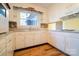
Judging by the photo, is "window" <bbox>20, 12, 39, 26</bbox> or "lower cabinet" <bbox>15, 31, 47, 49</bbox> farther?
"lower cabinet" <bbox>15, 31, 47, 49</bbox>

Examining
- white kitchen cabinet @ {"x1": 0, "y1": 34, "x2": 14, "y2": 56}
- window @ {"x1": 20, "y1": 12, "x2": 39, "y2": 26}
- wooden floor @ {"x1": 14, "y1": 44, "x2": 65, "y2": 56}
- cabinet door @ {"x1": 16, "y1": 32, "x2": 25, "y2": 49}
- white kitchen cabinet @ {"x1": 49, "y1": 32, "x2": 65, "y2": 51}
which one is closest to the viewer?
white kitchen cabinet @ {"x1": 0, "y1": 34, "x2": 14, "y2": 56}

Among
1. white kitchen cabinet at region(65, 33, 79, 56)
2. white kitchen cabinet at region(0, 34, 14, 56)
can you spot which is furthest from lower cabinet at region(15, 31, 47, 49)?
white kitchen cabinet at region(0, 34, 14, 56)

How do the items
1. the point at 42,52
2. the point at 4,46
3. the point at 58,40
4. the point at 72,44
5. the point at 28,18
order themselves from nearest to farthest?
the point at 4,46 → the point at 42,52 → the point at 28,18 → the point at 72,44 → the point at 58,40

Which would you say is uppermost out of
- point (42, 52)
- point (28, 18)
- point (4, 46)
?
point (28, 18)

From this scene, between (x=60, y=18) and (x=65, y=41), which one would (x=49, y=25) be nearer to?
(x=60, y=18)

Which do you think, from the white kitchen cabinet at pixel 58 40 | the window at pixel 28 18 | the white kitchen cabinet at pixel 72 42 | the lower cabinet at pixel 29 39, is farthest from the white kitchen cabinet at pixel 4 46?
the white kitchen cabinet at pixel 72 42

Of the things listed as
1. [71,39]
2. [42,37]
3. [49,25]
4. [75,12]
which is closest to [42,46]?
[42,37]

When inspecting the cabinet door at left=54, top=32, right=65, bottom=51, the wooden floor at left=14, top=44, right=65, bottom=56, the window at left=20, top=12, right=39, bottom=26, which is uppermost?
the window at left=20, top=12, right=39, bottom=26

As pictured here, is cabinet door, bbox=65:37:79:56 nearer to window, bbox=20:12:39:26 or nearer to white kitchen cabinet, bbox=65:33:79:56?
white kitchen cabinet, bbox=65:33:79:56

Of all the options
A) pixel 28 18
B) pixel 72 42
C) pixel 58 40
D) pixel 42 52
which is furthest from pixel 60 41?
pixel 28 18

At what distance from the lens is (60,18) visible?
53.1 inches

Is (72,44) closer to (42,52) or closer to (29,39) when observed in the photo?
(42,52)

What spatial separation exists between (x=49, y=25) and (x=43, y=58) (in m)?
0.61

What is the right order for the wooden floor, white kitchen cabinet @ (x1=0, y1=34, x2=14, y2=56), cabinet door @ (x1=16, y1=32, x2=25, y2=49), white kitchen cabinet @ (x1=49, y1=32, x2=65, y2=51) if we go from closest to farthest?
white kitchen cabinet @ (x1=0, y1=34, x2=14, y2=56), the wooden floor, white kitchen cabinet @ (x1=49, y1=32, x2=65, y2=51), cabinet door @ (x1=16, y1=32, x2=25, y2=49)
